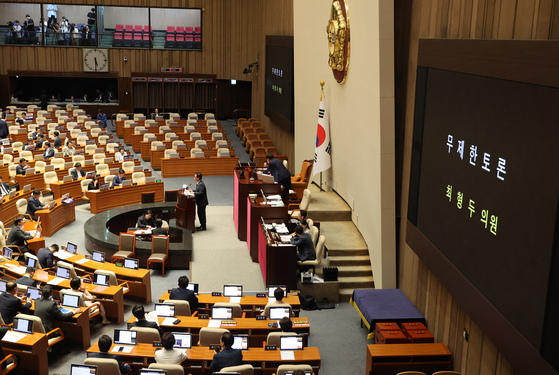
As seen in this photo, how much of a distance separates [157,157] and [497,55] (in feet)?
50.1

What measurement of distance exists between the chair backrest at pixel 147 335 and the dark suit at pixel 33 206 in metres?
6.94

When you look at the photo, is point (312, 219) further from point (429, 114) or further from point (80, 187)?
point (80, 187)

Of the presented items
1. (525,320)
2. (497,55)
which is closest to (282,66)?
(497,55)

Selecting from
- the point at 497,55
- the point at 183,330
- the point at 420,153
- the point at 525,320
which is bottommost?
the point at 183,330

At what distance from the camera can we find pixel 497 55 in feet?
18.7

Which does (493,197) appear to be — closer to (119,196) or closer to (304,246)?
(304,246)

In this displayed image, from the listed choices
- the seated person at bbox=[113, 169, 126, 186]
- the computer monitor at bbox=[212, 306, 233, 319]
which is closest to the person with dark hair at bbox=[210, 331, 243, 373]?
the computer monitor at bbox=[212, 306, 233, 319]

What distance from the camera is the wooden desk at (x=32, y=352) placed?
7.64 m

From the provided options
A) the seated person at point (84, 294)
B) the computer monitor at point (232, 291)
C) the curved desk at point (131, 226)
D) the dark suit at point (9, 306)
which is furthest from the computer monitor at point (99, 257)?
the computer monitor at point (232, 291)

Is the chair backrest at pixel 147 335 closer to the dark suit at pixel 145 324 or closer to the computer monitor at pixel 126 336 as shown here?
the computer monitor at pixel 126 336

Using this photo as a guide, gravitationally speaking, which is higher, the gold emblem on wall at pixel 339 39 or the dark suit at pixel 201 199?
the gold emblem on wall at pixel 339 39

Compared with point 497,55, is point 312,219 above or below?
below

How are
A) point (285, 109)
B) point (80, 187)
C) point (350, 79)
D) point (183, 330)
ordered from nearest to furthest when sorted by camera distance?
point (183, 330) → point (350, 79) → point (80, 187) → point (285, 109)

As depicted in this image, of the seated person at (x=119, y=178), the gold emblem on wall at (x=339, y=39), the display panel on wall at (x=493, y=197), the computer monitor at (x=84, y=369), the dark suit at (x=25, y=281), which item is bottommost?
the dark suit at (x=25, y=281)
